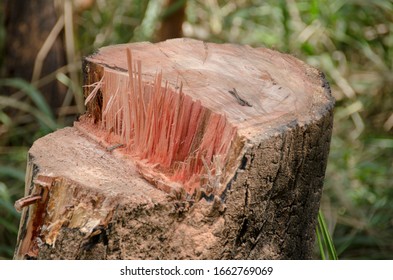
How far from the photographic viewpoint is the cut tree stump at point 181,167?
1224mm

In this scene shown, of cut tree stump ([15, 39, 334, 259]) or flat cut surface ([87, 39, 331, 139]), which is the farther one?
flat cut surface ([87, 39, 331, 139])

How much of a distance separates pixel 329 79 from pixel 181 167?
6.08 ft

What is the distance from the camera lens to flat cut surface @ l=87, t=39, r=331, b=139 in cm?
135

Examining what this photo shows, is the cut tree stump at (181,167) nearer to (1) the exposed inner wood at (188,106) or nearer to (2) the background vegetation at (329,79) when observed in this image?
(1) the exposed inner wood at (188,106)

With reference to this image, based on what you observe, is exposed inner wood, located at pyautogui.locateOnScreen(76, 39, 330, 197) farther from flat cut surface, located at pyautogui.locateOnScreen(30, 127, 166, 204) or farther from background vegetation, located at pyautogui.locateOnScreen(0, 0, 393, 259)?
background vegetation, located at pyautogui.locateOnScreen(0, 0, 393, 259)

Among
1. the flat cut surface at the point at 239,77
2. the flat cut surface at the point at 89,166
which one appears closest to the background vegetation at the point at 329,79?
the flat cut surface at the point at 239,77

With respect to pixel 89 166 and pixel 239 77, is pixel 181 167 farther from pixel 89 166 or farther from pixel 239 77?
pixel 239 77

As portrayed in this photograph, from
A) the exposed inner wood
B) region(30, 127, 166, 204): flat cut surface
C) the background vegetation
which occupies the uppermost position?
the exposed inner wood

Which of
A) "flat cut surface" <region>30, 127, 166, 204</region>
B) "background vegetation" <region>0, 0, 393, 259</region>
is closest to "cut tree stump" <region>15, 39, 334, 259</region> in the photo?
"flat cut surface" <region>30, 127, 166, 204</region>

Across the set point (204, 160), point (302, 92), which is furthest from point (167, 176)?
point (302, 92)

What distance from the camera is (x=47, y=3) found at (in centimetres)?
289

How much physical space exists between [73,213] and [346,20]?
2163 mm

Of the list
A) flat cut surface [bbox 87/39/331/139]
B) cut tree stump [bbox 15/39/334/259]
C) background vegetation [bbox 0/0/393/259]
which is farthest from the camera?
background vegetation [bbox 0/0/393/259]

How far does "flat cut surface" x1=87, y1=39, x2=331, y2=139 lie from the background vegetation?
1.02 m
